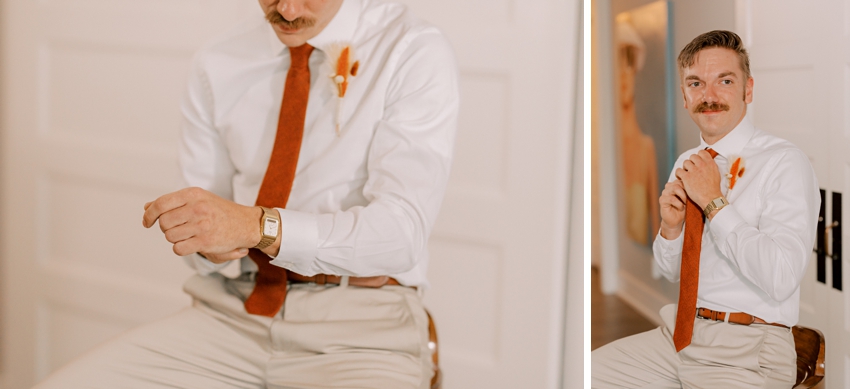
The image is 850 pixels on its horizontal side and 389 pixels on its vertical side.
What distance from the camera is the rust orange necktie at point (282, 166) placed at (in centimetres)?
125

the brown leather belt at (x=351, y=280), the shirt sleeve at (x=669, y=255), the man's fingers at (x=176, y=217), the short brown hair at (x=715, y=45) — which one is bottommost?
the brown leather belt at (x=351, y=280)

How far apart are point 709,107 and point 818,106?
0.12 metres

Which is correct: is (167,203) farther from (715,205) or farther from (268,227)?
(715,205)

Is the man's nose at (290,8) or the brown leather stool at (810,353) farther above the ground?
the man's nose at (290,8)

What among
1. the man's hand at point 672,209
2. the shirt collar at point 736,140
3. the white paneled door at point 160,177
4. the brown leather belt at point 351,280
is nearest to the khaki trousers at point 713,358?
the man's hand at point 672,209

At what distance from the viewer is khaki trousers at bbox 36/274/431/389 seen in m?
1.20

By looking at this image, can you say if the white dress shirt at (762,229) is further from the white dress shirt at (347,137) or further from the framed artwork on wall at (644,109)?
the white dress shirt at (347,137)

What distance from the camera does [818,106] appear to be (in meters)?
0.76

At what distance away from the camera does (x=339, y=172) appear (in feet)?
4.15

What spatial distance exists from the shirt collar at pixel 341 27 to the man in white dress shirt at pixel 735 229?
26.7 inches

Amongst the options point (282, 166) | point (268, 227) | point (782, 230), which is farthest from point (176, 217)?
point (782, 230)

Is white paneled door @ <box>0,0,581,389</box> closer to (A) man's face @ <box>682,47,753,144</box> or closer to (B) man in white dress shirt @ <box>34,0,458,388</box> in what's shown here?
(B) man in white dress shirt @ <box>34,0,458,388</box>

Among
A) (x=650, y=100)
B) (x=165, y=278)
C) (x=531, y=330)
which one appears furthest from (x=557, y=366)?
(x=165, y=278)

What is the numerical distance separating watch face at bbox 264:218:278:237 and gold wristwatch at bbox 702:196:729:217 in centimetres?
63
